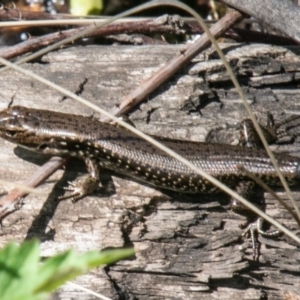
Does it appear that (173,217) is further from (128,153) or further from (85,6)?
(85,6)

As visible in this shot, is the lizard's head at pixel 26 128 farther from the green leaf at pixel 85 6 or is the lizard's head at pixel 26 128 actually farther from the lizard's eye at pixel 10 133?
the green leaf at pixel 85 6

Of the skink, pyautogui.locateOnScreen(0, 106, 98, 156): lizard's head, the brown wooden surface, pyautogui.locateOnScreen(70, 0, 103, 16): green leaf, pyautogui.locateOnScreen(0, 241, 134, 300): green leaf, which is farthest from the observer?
pyautogui.locateOnScreen(70, 0, 103, 16): green leaf

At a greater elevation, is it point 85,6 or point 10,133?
point 85,6

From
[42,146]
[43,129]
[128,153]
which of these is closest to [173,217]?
[128,153]

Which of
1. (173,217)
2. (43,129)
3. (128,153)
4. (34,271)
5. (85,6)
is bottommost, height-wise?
(173,217)

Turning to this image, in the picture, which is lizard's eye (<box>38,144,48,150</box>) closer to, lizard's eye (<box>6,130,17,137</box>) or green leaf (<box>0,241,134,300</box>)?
lizard's eye (<box>6,130,17,137</box>)

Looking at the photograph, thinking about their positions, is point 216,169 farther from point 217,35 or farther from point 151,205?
point 217,35

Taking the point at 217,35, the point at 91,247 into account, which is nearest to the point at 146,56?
the point at 217,35

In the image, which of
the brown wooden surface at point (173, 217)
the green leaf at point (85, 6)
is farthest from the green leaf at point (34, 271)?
the green leaf at point (85, 6)

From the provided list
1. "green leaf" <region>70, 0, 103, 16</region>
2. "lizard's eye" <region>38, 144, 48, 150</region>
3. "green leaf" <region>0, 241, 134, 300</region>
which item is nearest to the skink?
"lizard's eye" <region>38, 144, 48, 150</region>
